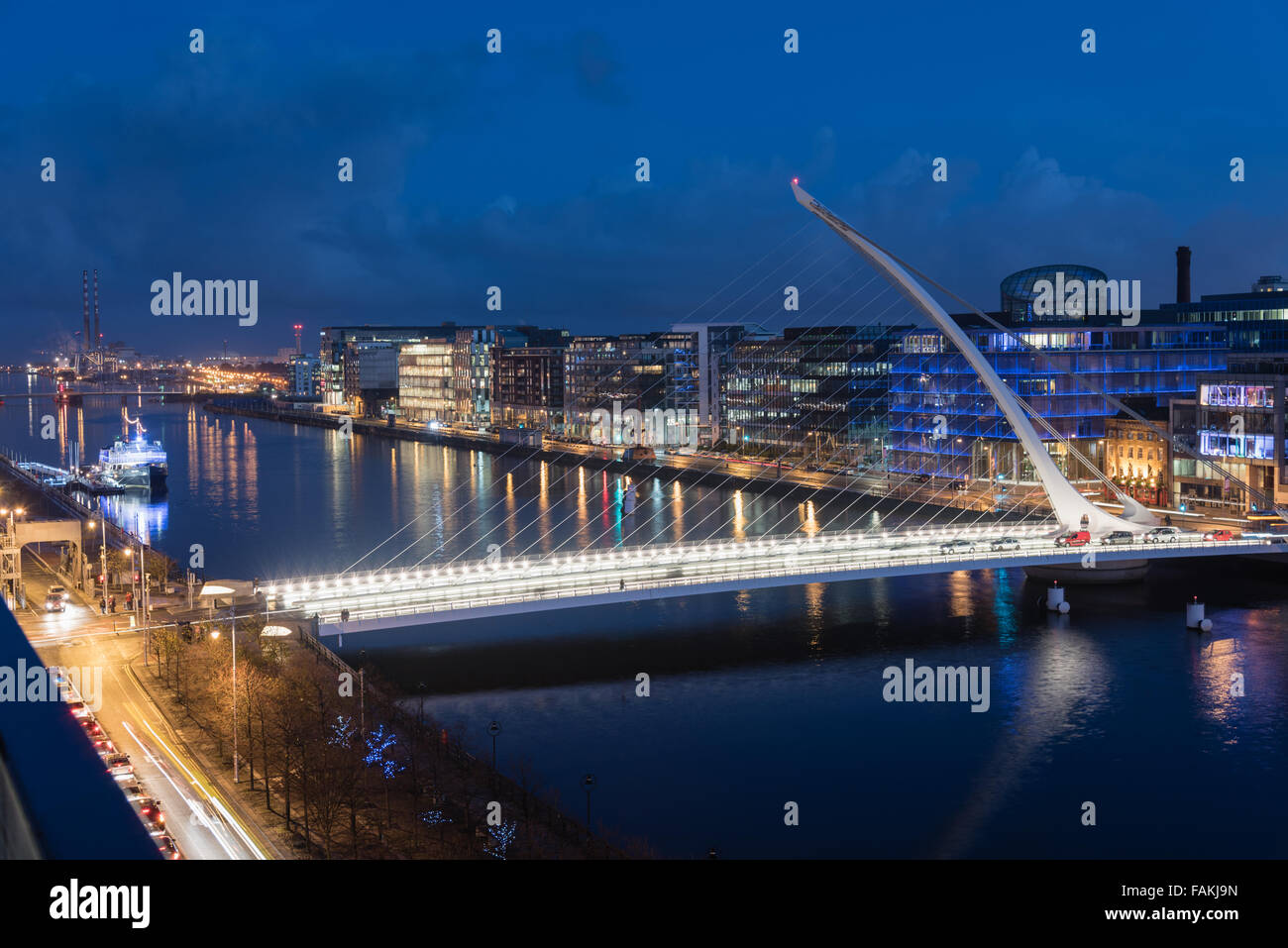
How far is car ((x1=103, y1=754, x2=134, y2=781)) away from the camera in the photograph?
13588 millimetres

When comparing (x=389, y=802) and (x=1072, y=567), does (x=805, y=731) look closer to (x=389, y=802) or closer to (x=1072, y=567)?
(x=389, y=802)

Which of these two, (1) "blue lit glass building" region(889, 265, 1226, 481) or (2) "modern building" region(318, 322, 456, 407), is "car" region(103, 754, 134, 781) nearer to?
(1) "blue lit glass building" region(889, 265, 1226, 481)

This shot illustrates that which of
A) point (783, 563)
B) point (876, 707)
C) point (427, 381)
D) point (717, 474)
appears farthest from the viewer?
point (427, 381)

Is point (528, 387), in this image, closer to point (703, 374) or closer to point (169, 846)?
point (703, 374)

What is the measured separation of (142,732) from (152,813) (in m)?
3.18

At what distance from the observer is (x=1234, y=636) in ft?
79.9

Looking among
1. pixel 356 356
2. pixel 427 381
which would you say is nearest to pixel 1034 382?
pixel 427 381

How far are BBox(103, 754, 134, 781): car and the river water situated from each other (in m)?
5.00

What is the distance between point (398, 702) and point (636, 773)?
4.65m

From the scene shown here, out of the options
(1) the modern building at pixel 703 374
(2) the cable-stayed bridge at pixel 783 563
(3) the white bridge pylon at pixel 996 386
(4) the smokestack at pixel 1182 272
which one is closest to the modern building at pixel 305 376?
(1) the modern building at pixel 703 374

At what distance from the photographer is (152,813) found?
41.0 feet

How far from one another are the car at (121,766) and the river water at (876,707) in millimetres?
4996

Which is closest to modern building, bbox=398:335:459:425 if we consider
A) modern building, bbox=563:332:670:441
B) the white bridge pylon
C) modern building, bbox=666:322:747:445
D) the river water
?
modern building, bbox=563:332:670:441
